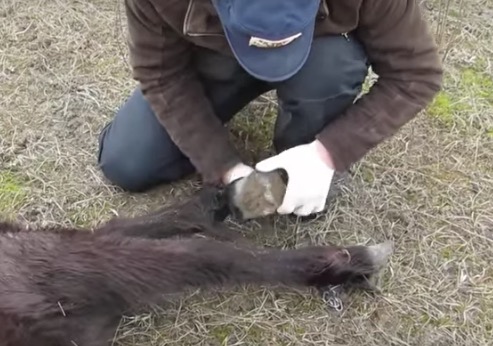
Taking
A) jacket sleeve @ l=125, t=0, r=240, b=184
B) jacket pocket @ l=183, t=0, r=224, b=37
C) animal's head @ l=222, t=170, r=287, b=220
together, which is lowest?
animal's head @ l=222, t=170, r=287, b=220

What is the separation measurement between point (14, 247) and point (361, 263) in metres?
1.01

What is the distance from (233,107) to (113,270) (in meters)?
0.90

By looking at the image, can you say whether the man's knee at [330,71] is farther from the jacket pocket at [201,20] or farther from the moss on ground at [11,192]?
the moss on ground at [11,192]

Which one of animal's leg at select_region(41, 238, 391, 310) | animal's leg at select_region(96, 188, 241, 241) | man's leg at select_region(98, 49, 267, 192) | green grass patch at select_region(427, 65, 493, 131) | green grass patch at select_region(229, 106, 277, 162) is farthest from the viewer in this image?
green grass patch at select_region(427, 65, 493, 131)

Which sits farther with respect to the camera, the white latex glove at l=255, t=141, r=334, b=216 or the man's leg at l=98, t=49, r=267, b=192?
the man's leg at l=98, t=49, r=267, b=192

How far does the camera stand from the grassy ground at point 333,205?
264 centimetres

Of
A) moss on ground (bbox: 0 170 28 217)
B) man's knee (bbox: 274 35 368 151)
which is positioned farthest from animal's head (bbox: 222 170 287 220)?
moss on ground (bbox: 0 170 28 217)

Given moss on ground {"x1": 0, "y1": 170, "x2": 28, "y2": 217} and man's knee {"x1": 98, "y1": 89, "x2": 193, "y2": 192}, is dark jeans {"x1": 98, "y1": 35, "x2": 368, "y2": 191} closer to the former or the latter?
man's knee {"x1": 98, "y1": 89, "x2": 193, "y2": 192}

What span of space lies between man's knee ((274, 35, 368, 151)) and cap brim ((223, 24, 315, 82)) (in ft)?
1.64

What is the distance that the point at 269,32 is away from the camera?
205 centimetres

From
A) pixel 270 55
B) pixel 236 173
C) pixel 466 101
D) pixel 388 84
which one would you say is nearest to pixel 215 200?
pixel 236 173

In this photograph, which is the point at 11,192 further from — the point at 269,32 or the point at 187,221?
the point at 269,32

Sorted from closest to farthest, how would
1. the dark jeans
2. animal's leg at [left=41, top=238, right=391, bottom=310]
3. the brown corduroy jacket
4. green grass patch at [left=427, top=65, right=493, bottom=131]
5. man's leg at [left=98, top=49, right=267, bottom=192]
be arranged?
animal's leg at [left=41, top=238, right=391, bottom=310]
the brown corduroy jacket
the dark jeans
man's leg at [left=98, top=49, right=267, bottom=192]
green grass patch at [left=427, top=65, right=493, bottom=131]

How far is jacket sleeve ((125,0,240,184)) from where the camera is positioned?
8.83 ft
